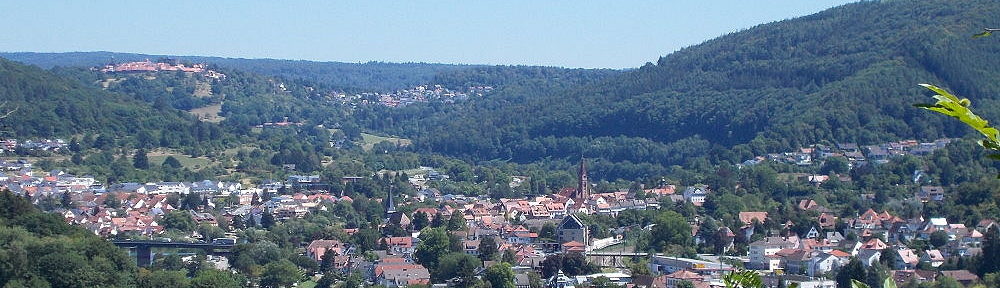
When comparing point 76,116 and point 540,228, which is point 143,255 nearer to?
point 540,228

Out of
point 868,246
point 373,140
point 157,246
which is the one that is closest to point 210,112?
point 373,140

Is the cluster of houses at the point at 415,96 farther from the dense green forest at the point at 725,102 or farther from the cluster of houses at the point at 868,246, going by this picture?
the cluster of houses at the point at 868,246

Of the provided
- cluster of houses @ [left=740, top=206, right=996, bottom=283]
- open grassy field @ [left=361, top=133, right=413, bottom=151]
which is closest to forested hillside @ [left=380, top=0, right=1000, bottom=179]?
open grassy field @ [left=361, top=133, right=413, bottom=151]

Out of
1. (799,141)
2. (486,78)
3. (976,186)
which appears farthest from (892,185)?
(486,78)

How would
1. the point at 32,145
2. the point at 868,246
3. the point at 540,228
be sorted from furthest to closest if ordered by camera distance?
the point at 32,145 < the point at 540,228 < the point at 868,246

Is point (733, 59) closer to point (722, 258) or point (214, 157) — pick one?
point (214, 157)

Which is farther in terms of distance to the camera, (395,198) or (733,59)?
(733,59)

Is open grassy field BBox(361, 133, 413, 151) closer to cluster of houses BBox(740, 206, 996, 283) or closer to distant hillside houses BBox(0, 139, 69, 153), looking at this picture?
distant hillside houses BBox(0, 139, 69, 153)
